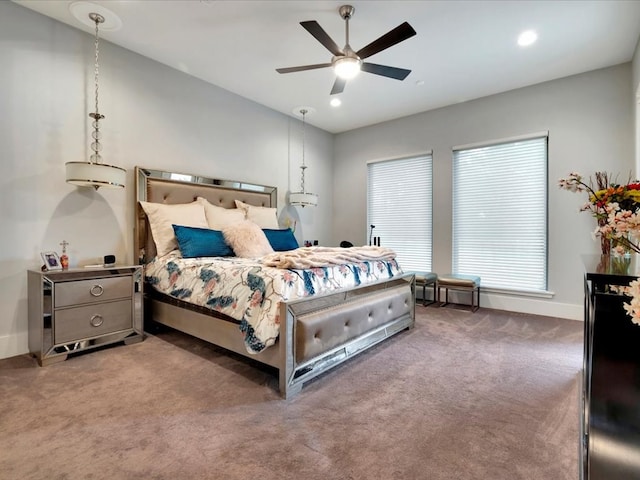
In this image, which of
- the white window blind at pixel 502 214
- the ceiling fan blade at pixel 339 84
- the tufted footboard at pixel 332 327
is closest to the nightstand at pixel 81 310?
the tufted footboard at pixel 332 327

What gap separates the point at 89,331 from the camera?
8.74 feet

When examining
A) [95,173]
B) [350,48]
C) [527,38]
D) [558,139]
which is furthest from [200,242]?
[558,139]

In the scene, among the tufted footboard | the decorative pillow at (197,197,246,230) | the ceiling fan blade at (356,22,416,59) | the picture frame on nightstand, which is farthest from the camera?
the decorative pillow at (197,197,246,230)

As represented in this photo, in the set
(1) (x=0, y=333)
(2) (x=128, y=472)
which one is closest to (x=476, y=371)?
(2) (x=128, y=472)

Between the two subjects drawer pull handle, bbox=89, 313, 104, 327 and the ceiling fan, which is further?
drawer pull handle, bbox=89, 313, 104, 327

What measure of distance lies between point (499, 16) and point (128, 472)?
4.04 m

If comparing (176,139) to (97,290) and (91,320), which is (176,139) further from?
(91,320)

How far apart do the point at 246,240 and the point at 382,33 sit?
2426 millimetres

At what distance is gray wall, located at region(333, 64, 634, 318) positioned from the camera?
3.58 m

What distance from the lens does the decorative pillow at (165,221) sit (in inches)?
128

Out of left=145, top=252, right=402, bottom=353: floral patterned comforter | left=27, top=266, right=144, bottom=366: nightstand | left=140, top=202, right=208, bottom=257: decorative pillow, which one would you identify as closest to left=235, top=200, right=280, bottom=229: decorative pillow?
left=140, top=202, right=208, bottom=257: decorative pillow

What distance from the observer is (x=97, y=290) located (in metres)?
2.70

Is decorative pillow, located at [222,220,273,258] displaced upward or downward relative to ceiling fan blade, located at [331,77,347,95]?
downward

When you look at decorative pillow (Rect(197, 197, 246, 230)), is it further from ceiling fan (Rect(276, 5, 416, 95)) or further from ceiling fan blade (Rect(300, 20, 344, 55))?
ceiling fan blade (Rect(300, 20, 344, 55))
